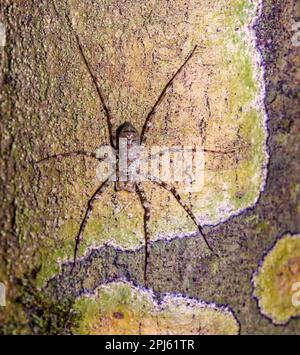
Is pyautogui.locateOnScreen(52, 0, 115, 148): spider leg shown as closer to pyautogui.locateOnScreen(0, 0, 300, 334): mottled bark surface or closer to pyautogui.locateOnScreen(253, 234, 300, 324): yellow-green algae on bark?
pyautogui.locateOnScreen(0, 0, 300, 334): mottled bark surface

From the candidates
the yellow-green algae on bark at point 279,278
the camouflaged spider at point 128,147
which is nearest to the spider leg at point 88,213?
the camouflaged spider at point 128,147

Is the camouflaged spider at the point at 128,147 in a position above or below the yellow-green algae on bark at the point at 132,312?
above

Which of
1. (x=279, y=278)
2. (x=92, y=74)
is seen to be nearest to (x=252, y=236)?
(x=279, y=278)

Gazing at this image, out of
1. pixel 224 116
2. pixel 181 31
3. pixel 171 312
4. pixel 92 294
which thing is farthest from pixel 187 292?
pixel 181 31

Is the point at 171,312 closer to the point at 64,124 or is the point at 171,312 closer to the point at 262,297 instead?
the point at 262,297

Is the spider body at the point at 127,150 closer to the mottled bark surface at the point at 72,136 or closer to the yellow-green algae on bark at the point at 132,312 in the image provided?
the mottled bark surface at the point at 72,136

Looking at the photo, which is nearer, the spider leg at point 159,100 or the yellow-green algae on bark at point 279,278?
the spider leg at point 159,100
